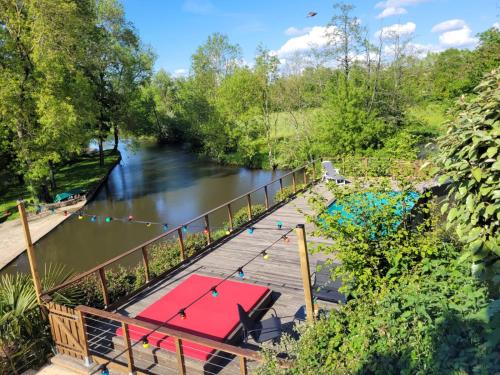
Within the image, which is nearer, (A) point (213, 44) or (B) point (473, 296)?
(B) point (473, 296)

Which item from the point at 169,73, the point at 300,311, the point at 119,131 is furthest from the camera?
the point at 169,73

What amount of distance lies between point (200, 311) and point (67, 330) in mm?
2050

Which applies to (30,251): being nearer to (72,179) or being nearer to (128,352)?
(128,352)

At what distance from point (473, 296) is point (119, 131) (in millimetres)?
33206

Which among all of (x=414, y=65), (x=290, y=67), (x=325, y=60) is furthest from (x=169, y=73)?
(x=414, y=65)

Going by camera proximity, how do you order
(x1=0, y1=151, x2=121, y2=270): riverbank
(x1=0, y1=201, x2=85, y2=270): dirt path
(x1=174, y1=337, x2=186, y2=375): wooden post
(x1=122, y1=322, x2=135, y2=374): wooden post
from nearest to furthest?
(x1=174, y1=337, x2=186, y2=375): wooden post, (x1=122, y1=322, x2=135, y2=374): wooden post, (x1=0, y1=201, x2=85, y2=270): dirt path, (x1=0, y1=151, x2=121, y2=270): riverbank

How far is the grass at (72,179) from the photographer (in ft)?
71.2

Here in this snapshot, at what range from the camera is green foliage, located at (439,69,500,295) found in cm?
239

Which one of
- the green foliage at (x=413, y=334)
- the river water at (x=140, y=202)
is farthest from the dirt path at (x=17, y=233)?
the green foliage at (x=413, y=334)

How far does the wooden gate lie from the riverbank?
4.85 meters

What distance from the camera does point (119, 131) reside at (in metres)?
33.0

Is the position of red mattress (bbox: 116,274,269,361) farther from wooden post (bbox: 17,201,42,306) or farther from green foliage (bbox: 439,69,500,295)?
green foliage (bbox: 439,69,500,295)

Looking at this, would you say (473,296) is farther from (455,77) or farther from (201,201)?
(455,77)

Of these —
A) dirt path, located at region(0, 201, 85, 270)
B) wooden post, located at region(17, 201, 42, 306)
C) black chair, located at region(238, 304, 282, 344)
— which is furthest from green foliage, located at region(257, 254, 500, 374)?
dirt path, located at region(0, 201, 85, 270)
